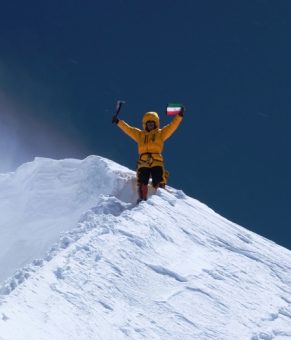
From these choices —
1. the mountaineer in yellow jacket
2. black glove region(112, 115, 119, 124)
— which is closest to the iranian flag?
the mountaineer in yellow jacket

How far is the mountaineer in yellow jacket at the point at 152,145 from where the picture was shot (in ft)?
43.3

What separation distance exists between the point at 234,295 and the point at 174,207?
266cm

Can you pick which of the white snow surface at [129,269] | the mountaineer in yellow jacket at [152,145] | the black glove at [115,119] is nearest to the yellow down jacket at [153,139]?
the mountaineer in yellow jacket at [152,145]

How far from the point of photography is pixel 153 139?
1333 cm

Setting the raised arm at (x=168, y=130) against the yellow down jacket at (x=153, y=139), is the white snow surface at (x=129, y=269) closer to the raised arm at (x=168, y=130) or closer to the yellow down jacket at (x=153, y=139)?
the yellow down jacket at (x=153, y=139)

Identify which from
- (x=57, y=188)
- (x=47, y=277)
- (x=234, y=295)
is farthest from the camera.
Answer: (x=57, y=188)

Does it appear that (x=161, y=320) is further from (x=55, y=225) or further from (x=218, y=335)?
(x=55, y=225)

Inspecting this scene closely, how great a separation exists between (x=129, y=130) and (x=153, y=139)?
532 mm

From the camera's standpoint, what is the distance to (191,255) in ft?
35.3

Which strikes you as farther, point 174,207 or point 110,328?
point 174,207

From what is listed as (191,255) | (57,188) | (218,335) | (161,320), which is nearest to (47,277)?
(161,320)

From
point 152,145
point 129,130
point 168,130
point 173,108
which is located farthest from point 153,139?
point 173,108

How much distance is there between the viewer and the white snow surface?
815 centimetres

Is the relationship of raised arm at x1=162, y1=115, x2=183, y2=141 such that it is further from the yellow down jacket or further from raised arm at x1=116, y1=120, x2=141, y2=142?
raised arm at x1=116, y1=120, x2=141, y2=142
